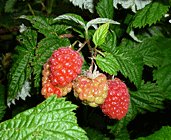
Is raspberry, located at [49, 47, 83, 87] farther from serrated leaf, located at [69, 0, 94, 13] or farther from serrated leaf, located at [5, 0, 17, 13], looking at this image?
serrated leaf, located at [5, 0, 17, 13]

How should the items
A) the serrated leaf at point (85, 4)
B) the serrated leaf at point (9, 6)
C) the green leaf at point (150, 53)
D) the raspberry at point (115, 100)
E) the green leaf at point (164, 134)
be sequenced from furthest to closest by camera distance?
the serrated leaf at point (9, 6)
the serrated leaf at point (85, 4)
the green leaf at point (150, 53)
the raspberry at point (115, 100)
the green leaf at point (164, 134)

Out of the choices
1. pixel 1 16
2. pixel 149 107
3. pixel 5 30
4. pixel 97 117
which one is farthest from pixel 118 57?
pixel 1 16

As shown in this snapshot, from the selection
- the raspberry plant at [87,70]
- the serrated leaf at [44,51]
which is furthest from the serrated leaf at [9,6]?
the serrated leaf at [44,51]

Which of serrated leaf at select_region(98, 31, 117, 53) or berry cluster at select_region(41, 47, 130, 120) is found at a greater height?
serrated leaf at select_region(98, 31, 117, 53)

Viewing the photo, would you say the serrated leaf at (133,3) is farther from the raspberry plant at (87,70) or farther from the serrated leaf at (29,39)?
the serrated leaf at (29,39)

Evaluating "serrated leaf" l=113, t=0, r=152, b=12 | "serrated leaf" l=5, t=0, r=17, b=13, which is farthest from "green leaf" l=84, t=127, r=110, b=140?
"serrated leaf" l=5, t=0, r=17, b=13

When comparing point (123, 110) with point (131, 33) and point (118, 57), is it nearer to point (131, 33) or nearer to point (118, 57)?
point (118, 57)
